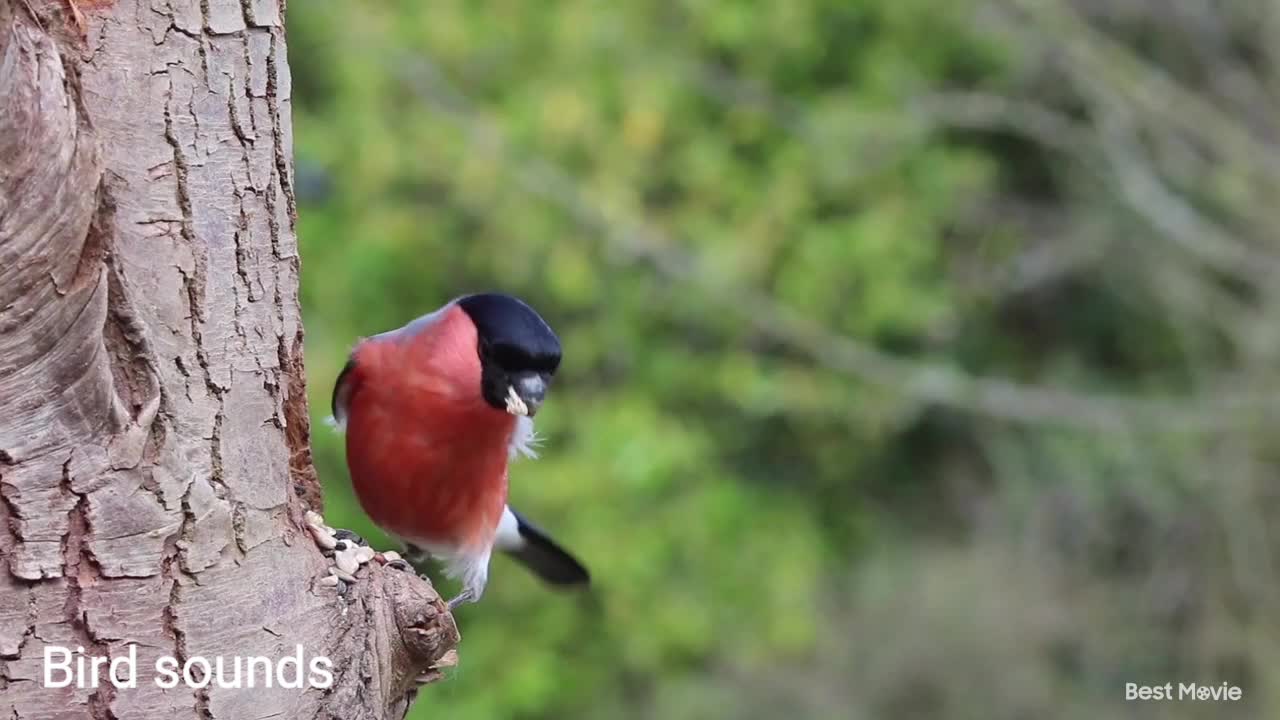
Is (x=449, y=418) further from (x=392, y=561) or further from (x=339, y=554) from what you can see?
(x=339, y=554)

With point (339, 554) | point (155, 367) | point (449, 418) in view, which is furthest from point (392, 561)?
point (449, 418)

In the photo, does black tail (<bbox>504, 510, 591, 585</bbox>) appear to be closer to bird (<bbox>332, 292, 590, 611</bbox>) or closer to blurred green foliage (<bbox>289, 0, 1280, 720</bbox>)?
bird (<bbox>332, 292, 590, 611</bbox>)

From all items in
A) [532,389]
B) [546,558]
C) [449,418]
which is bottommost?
[546,558]

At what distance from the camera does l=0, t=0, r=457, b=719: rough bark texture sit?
1.65 meters

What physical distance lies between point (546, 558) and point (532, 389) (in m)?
1.25

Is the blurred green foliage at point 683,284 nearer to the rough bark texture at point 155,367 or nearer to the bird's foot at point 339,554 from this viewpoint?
the bird's foot at point 339,554

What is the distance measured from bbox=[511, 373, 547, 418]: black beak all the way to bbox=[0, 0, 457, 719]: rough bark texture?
67 cm

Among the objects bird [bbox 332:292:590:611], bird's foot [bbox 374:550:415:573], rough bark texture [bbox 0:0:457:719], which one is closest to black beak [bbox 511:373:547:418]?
bird [bbox 332:292:590:611]

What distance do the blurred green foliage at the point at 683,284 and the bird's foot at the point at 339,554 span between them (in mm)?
3547

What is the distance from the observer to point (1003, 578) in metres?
6.63

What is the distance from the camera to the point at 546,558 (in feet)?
12.6

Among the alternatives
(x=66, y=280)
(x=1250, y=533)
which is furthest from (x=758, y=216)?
(x=66, y=280)

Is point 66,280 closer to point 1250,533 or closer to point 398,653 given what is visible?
point 398,653

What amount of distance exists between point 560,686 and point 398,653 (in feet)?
14.0
